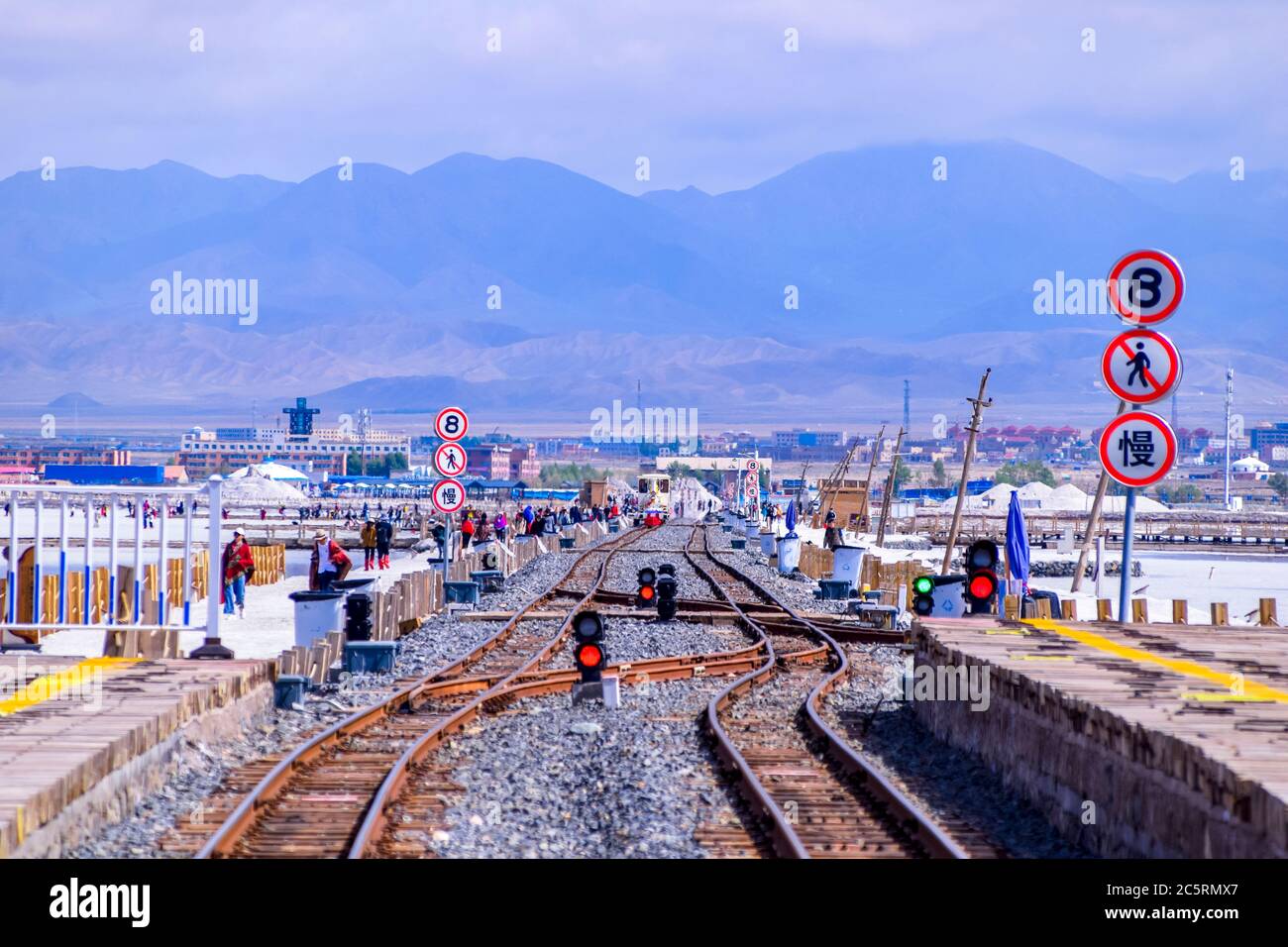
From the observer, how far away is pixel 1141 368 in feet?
45.3

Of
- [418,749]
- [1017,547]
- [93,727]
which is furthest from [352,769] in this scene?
[1017,547]

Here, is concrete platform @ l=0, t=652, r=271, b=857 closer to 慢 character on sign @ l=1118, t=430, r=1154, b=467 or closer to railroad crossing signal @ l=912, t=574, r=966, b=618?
Result: 慢 character on sign @ l=1118, t=430, r=1154, b=467

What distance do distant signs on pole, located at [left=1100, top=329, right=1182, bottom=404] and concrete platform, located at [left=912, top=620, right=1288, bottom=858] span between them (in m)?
2.12

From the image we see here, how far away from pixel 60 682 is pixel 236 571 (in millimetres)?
13839

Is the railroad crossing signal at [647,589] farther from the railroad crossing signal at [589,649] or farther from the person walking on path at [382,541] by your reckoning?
the person walking on path at [382,541]

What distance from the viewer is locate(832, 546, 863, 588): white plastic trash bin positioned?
37469mm

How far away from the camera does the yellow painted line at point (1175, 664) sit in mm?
12164

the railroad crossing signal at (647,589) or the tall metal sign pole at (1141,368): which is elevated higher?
the tall metal sign pole at (1141,368)

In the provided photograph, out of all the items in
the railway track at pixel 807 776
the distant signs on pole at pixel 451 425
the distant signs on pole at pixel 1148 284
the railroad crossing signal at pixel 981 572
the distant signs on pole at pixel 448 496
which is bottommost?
the railway track at pixel 807 776

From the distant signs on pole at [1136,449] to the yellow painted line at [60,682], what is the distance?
7972 millimetres

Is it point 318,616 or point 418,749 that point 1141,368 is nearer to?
point 418,749

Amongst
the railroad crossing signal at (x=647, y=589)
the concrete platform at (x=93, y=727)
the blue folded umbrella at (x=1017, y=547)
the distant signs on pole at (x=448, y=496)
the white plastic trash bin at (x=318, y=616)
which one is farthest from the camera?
the railroad crossing signal at (x=647, y=589)

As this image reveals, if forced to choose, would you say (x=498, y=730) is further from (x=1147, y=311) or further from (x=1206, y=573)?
(x=1206, y=573)

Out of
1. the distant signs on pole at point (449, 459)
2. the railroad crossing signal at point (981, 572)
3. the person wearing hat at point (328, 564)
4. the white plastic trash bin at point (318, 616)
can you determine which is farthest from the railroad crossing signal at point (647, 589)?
the railroad crossing signal at point (981, 572)
